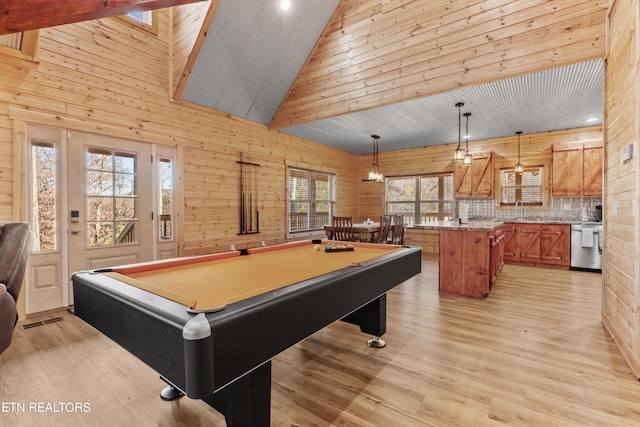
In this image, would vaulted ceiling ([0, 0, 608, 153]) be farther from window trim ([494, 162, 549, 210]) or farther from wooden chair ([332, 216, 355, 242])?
wooden chair ([332, 216, 355, 242])

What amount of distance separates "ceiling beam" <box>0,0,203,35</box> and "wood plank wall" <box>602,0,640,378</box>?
3285mm

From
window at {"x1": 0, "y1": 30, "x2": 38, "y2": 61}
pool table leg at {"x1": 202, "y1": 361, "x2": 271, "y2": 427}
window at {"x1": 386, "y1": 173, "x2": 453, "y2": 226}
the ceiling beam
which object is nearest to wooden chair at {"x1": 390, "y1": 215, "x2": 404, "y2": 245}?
window at {"x1": 386, "y1": 173, "x2": 453, "y2": 226}

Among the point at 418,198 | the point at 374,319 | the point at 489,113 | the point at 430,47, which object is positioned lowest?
the point at 374,319

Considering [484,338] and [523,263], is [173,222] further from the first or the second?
[523,263]

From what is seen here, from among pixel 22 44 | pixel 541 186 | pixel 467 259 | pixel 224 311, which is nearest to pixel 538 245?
pixel 541 186

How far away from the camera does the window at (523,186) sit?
629 centimetres

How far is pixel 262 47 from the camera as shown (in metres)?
4.39

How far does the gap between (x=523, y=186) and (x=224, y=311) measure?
7.26m

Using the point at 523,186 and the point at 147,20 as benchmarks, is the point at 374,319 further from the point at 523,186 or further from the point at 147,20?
the point at 523,186

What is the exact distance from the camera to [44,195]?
10.8 ft

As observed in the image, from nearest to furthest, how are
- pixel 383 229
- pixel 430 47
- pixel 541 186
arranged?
pixel 430 47
pixel 383 229
pixel 541 186

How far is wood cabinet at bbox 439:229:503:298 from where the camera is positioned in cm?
382

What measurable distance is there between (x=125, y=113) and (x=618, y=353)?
5.65 m

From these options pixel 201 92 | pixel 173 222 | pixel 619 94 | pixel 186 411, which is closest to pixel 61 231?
pixel 173 222
